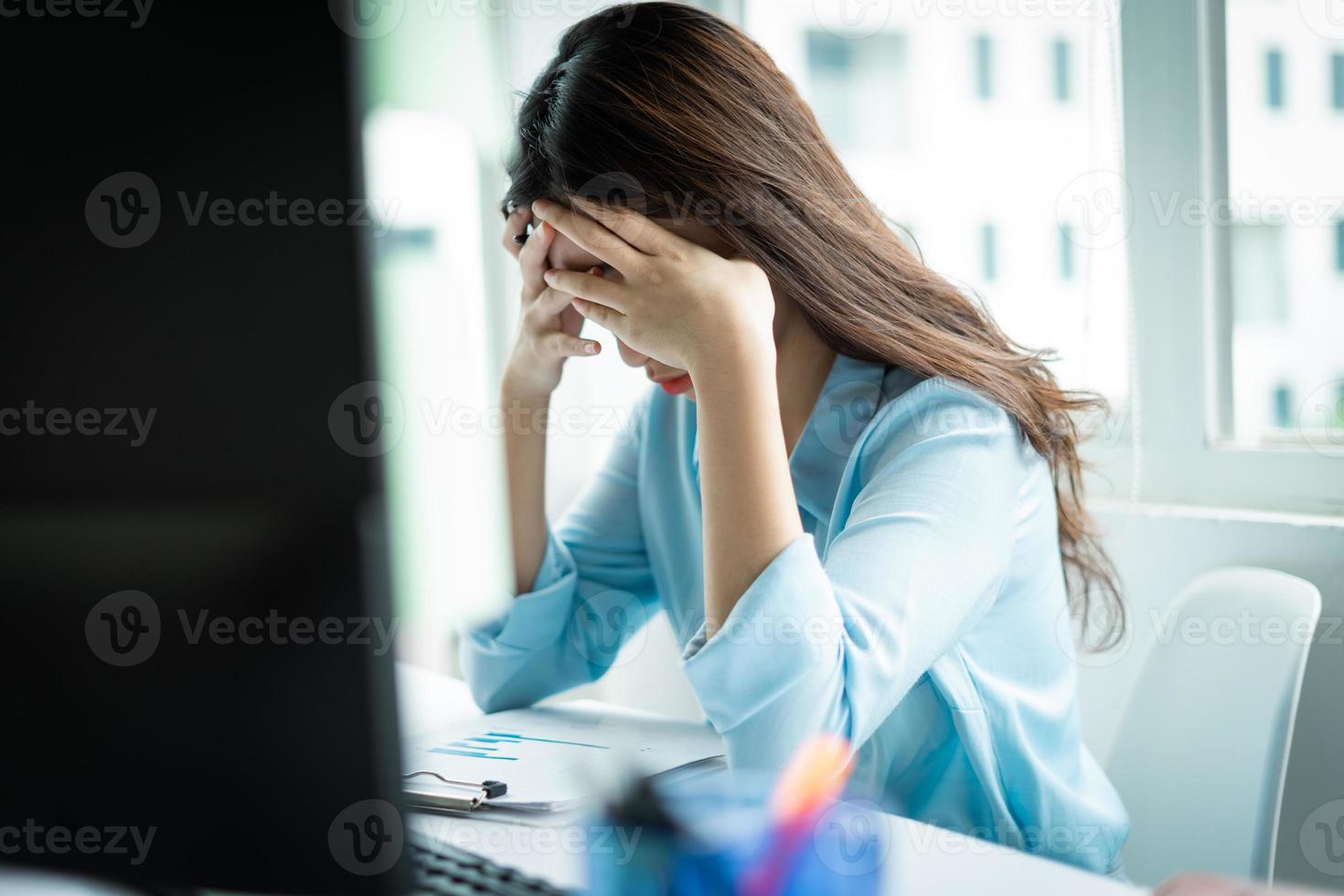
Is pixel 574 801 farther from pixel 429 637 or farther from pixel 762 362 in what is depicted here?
pixel 429 637

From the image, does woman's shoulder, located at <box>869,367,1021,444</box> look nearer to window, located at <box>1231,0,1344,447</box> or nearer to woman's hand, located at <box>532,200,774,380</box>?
woman's hand, located at <box>532,200,774,380</box>

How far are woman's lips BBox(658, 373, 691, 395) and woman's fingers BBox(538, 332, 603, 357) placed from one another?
14 cm

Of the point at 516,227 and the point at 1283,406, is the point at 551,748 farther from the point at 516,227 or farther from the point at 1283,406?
the point at 1283,406

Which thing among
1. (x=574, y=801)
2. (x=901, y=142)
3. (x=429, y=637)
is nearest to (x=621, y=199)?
(x=574, y=801)

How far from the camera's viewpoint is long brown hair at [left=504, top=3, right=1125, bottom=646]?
969 mm

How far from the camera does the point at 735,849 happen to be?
1.35 ft

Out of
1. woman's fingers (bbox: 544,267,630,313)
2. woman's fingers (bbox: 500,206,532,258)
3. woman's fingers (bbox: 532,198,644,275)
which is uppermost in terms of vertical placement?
woman's fingers (bbox: 500,206,532,258)

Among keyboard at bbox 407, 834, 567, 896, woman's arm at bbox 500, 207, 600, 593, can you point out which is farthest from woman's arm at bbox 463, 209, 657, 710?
keyboard at bbox 407, 834, 567, 896

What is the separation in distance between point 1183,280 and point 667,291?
0.84 meters

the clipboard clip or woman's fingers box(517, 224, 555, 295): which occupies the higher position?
woman's fingers box(517, 224, 555, 295)

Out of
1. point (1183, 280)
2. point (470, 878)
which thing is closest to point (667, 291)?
point (470, 878)

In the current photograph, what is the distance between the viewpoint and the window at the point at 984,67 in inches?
65.6

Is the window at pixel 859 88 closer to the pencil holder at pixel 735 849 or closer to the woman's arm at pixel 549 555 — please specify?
the woman's arm at pixel 549 555

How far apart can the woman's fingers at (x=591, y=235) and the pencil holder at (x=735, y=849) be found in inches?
22.6
